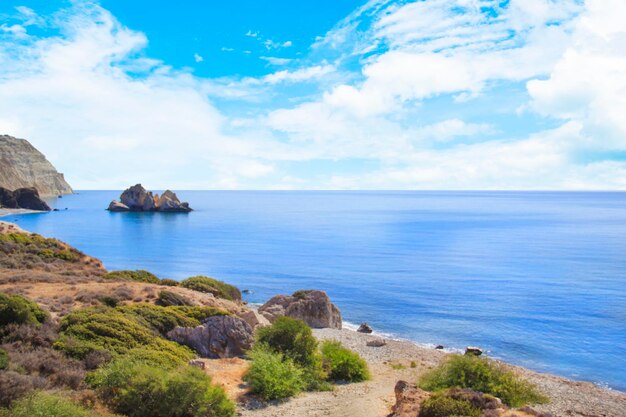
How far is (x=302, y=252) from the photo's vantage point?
8306 centimetres

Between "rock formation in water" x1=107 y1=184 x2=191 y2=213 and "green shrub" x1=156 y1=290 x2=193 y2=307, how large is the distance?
147029 millimetres

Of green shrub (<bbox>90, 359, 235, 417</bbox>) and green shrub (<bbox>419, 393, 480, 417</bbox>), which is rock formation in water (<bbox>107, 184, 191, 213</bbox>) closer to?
green shrub (<bbox>90, 359, 235, 417</bbox>)

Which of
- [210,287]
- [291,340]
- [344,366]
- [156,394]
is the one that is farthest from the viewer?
[210,287]

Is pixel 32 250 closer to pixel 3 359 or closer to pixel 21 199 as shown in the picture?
pixel 3 359

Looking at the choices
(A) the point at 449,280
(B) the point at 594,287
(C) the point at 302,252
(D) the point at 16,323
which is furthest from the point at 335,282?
(D) the point at 16,323

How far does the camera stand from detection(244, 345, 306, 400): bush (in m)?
18.0

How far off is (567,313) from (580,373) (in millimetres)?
14894

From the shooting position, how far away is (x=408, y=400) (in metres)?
15.8

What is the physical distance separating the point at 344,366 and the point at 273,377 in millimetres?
5560

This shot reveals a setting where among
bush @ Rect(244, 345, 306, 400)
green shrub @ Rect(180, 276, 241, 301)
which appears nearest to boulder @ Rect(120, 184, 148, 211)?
green shrub @ Rect(180, 276, 241, 301)

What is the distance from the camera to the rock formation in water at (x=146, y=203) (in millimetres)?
167875

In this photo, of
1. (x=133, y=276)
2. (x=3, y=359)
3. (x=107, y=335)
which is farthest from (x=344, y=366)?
(x=133, y=276)

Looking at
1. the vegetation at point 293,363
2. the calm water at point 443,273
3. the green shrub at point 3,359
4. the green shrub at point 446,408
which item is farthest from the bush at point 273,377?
the calm water at point 443,273

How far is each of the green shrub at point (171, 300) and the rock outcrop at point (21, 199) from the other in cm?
15863
